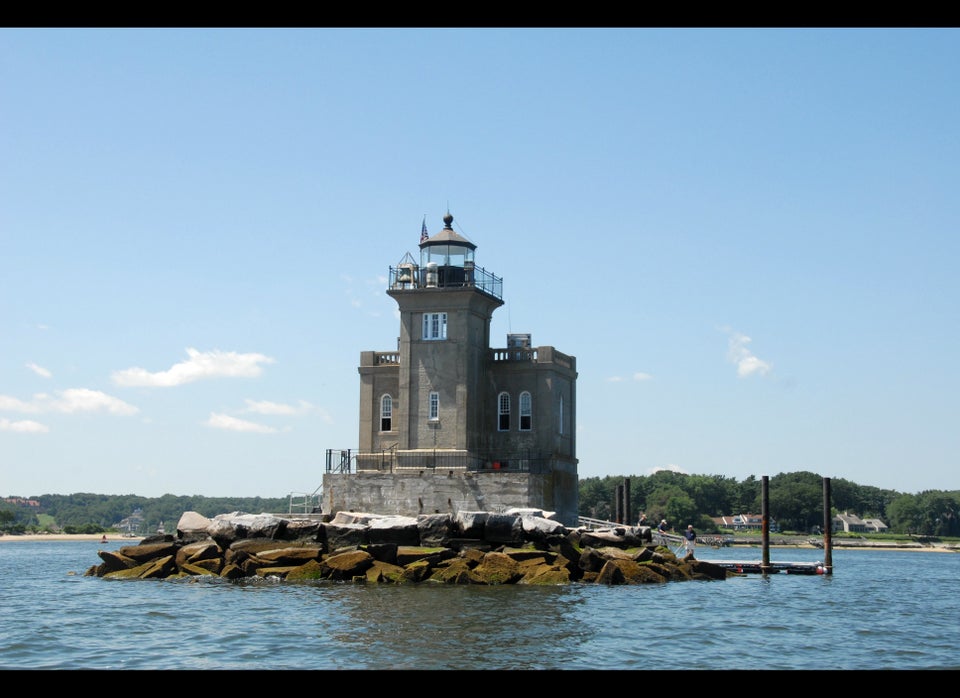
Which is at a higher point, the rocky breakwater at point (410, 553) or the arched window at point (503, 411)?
the arched window at point (503, 411)

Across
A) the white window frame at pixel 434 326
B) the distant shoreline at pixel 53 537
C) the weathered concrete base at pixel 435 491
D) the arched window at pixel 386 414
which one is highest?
the white window frame at pixel 434 326

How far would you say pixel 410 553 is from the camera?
35.2m

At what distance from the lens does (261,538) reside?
1503 inches

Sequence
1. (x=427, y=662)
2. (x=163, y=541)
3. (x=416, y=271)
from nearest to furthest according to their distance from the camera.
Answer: (x=427, y=662)
(x=163, y=541)
(x=416, y=271)

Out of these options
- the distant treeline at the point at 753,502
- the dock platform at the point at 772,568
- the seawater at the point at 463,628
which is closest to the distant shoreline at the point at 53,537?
the distant treeline at the point at 753,502

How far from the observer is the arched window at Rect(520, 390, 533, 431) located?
44.7 metres

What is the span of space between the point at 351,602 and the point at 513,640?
8151mm

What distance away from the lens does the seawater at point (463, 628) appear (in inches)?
802

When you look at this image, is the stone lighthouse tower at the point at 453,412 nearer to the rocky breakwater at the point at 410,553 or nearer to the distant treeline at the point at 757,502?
the rocky breakwater at the point at 410,553

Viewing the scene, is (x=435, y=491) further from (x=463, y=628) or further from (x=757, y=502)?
(x=757, y=502)

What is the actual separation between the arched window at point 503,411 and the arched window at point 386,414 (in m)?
4.49
